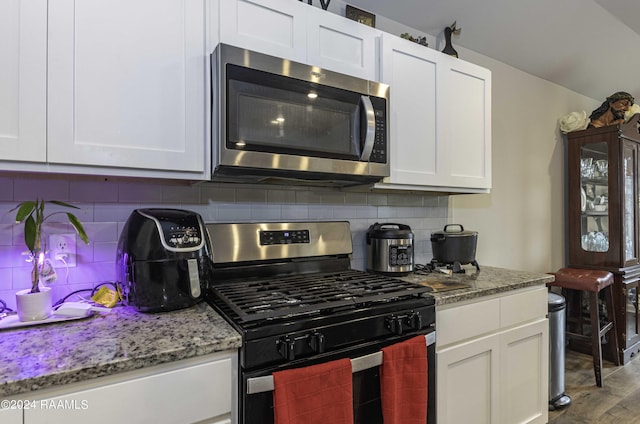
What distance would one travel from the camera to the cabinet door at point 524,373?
5.78 ft

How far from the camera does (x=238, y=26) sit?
1398 millimetres

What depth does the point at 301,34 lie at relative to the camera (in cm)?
153

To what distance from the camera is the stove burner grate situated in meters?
1.15

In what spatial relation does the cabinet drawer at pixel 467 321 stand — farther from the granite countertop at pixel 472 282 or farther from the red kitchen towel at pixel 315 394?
the red kitchen towel at pixel 315 394

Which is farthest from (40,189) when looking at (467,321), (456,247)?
(456,247)

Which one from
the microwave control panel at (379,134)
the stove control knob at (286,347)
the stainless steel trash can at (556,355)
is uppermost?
the microwave control panel at (379,134)

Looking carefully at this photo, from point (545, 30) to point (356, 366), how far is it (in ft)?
9.25

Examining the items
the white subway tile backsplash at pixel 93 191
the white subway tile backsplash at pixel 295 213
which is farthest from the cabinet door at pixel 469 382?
the white subway tile backsplash at pixel 93 191

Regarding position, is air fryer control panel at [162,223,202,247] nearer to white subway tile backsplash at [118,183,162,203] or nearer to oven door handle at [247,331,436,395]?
white subway tile backsplash at [118,183,162,203]

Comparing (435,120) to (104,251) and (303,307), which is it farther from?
(104,251)

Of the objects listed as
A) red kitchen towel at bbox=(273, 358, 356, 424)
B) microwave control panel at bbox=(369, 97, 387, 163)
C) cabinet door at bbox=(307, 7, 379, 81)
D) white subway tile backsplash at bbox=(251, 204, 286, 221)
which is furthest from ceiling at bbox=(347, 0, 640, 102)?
red kitchen towel at bbox=(273, 358, 356, 424)

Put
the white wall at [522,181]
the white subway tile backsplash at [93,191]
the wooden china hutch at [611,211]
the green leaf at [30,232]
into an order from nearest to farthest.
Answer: the green leaf at [30,232] → the white subway tile backsplash at [93,191] → the white wall at [522,181] → the wooden china hutch at [611,211]

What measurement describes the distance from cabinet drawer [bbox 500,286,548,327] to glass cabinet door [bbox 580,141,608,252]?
1780 millimetres

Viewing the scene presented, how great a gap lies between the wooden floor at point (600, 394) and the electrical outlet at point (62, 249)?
2653mm
